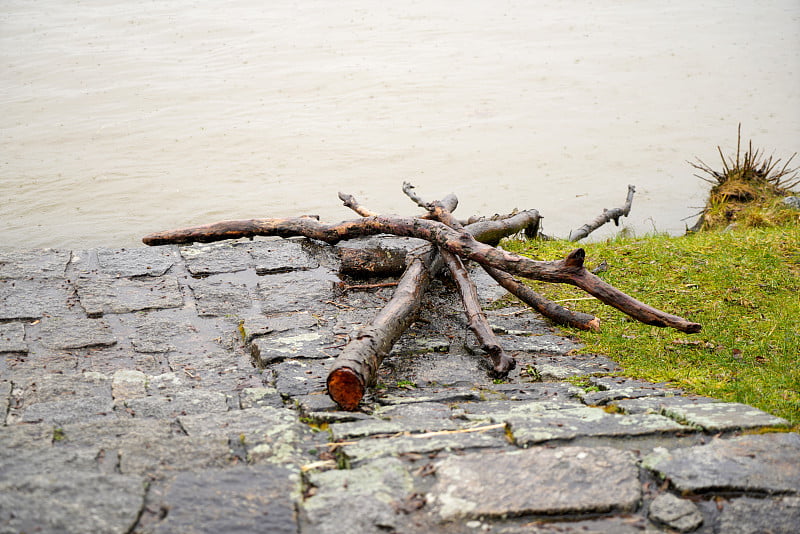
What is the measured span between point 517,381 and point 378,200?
18.4 ft

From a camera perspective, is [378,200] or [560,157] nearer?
[378,200]

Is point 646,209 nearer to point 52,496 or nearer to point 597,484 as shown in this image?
point 597,484

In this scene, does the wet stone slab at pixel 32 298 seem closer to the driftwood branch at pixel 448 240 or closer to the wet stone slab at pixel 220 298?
the wet stone slab at pixel 220 298

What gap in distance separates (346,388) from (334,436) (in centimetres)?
40

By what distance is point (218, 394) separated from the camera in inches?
139

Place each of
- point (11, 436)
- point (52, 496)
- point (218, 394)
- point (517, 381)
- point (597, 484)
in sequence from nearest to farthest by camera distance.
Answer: point (52, 496), point (597, 484), point (11, 436), point (218, 394), point (517, 381)

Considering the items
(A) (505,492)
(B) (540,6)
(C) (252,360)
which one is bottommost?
(C) (252,360)

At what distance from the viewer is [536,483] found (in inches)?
96.0

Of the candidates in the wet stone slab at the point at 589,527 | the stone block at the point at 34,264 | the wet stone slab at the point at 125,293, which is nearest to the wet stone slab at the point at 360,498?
the wet stone slab at the point at 589,527

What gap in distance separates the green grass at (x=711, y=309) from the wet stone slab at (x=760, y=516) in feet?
2.93

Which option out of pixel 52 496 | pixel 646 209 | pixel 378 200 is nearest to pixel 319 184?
pixel 378 200

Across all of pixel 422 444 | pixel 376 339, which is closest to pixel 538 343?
pixel 376 339

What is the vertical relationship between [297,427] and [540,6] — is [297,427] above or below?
below

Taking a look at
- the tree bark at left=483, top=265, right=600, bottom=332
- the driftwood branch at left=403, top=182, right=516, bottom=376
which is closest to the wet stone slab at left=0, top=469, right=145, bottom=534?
the driftwood branch at left=403, top=182, right=516, bottom=376
